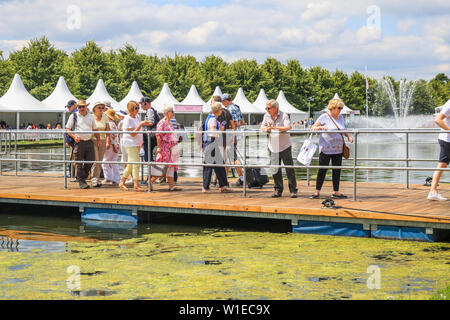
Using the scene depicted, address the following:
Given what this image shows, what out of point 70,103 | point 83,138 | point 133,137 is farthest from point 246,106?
point 133,137

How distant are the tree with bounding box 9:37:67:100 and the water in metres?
54.0

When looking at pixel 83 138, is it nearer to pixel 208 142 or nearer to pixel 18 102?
pixel 208 142

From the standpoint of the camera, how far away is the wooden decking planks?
8.98m

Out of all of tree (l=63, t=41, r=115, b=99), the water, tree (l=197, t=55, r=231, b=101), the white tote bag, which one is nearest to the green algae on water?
the water

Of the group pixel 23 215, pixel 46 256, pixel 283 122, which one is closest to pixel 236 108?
pixel 283 122

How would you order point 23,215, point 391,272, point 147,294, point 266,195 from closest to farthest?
point 147,294, point 391,272, point 266,195, point 23,215

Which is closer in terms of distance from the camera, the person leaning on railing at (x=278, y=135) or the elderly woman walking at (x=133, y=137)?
the person leaning on railing at (x=278, y=135)

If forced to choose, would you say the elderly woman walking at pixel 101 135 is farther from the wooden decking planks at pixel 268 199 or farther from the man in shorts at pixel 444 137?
the man in shorts at pixel 444 137

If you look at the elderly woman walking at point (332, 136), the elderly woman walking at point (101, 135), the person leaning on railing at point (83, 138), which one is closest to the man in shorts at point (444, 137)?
the elderly woman walking at point (332, 136)

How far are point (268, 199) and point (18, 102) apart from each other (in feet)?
107

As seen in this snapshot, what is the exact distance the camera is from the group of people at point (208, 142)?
10.1 m
